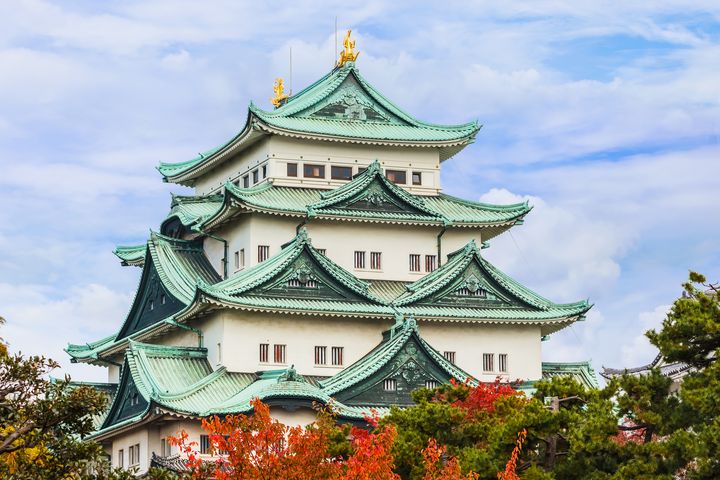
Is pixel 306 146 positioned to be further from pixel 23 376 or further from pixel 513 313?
pixel 23 376

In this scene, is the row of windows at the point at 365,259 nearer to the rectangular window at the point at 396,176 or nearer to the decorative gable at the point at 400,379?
the rectangular window at the point at 396,176

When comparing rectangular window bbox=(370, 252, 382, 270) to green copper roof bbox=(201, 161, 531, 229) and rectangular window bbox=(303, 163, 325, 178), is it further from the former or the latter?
rectangular window bbox=(303, 163, 325, 178)

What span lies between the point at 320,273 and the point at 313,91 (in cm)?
1168

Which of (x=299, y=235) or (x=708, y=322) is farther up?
(x=299, y=235)

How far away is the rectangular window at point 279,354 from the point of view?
197 feet

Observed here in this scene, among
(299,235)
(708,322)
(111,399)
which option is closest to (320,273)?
(299,235)

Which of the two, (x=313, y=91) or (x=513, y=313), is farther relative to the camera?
(x=313, y=91)

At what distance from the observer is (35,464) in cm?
2730

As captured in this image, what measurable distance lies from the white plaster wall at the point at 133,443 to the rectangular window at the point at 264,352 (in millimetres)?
5337

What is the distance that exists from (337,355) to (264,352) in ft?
10.1

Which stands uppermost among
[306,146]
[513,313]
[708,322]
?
[306,146]

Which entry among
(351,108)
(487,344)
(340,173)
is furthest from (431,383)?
(351,108)

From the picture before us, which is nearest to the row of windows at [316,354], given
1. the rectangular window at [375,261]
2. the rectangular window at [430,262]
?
the rectangular window at [375,261]

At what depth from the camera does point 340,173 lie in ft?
219
